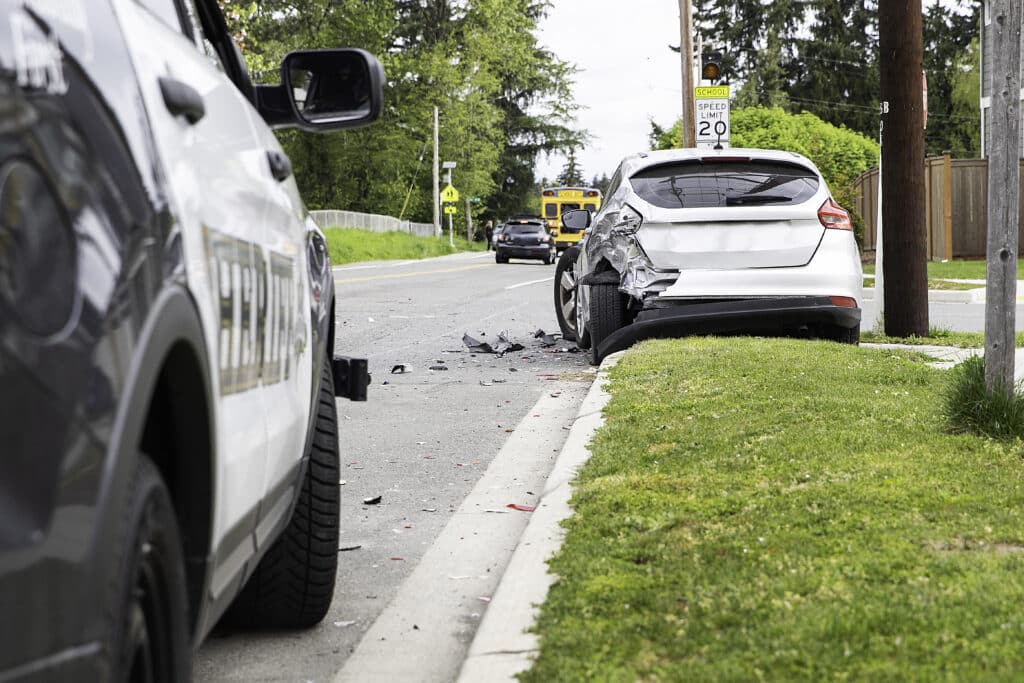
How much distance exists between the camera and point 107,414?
162 cm

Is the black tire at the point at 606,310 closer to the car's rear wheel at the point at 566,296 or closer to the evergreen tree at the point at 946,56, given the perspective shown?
the car's rear wheel at the point at 566,296

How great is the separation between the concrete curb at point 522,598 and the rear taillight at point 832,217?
177 inches

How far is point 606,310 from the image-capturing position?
1037 cm

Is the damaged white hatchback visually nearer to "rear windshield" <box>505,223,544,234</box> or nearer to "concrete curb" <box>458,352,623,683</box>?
"concrete curb" <box>458,352,623,683</box>

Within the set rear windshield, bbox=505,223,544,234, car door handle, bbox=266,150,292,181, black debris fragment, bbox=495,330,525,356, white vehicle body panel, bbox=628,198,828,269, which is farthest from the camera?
rear windshield, bbox=505,223,544,234

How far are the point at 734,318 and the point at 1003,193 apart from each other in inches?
163

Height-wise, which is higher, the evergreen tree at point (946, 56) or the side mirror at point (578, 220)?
the evergreen tree at point (946, 56)

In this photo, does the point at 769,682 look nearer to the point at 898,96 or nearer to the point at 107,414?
the point at 107,414

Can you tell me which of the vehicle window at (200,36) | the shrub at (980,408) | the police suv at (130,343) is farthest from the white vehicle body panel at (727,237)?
the police suv at (130,343)

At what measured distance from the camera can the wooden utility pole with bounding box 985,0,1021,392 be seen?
583 centimetres

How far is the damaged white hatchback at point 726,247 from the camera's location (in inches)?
384

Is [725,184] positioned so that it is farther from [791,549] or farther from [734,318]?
[791,549]

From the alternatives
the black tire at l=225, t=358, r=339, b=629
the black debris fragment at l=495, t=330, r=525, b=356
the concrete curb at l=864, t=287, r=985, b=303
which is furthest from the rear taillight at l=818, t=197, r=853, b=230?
the concrete curb at l=864, t=287, r=985, b=303

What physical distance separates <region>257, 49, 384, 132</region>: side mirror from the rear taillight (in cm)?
663
